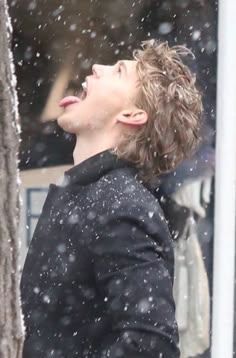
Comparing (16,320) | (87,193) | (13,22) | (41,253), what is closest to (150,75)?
(87,193)

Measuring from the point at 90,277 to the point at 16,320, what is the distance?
0.61 m

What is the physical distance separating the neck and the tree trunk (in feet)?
2.96

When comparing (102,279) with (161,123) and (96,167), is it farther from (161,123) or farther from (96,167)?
(161,123)

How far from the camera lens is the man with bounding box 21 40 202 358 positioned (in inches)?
88.4

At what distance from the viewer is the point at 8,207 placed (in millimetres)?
1732

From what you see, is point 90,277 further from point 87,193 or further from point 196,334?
point 196,334

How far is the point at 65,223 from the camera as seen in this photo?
2.40m

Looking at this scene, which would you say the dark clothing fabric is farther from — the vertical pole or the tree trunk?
the vertical pole

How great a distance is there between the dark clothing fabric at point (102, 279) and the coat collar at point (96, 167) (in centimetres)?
5

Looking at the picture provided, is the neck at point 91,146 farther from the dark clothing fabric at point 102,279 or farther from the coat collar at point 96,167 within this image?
the dark clothing fabric at point 102,279

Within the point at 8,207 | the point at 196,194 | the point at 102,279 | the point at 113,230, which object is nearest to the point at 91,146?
the point at 113,230

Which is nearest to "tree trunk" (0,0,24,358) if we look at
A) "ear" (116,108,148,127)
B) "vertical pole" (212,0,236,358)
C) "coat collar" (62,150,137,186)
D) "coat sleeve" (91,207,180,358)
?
"coat sleeve" (91,207,180,358)

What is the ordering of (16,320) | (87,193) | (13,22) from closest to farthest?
(16,320) < (87,193) < (13,22)

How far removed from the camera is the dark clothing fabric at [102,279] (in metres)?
2.23
